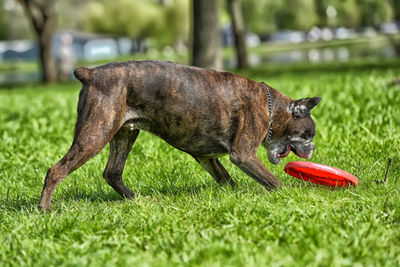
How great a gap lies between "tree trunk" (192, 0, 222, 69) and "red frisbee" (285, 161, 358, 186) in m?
9.07

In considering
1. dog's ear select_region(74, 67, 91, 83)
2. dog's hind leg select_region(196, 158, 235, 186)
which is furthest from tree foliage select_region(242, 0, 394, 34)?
dog's ear select_region(74, 67, 91, 83)

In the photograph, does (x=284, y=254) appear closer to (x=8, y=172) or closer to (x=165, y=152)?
(x=165, y=152)

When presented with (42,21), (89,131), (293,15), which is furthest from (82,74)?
(293,15)

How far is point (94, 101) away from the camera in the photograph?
427 centimetres

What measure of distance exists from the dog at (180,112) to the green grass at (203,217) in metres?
0.36

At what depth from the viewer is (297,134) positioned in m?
4.90

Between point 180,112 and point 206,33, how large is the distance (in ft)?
31.4

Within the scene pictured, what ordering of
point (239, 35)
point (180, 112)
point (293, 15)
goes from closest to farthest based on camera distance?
point (180, 112) < point (239, 35) < point (293, 15)

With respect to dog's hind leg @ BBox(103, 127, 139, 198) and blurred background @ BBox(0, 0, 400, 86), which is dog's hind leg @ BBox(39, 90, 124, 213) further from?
blurred background @ BBox(0, 0, 400, 86)

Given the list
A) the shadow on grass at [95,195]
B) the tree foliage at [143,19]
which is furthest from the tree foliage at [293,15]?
the shadow on grass at [95,195]

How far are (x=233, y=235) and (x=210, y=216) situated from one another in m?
0.41

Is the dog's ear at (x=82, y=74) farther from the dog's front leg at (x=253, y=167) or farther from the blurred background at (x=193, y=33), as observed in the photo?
the blurred background at (x=193, y=33)

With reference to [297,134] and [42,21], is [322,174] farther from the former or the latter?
[42,21]

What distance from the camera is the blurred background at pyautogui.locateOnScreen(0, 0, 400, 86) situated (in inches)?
809
